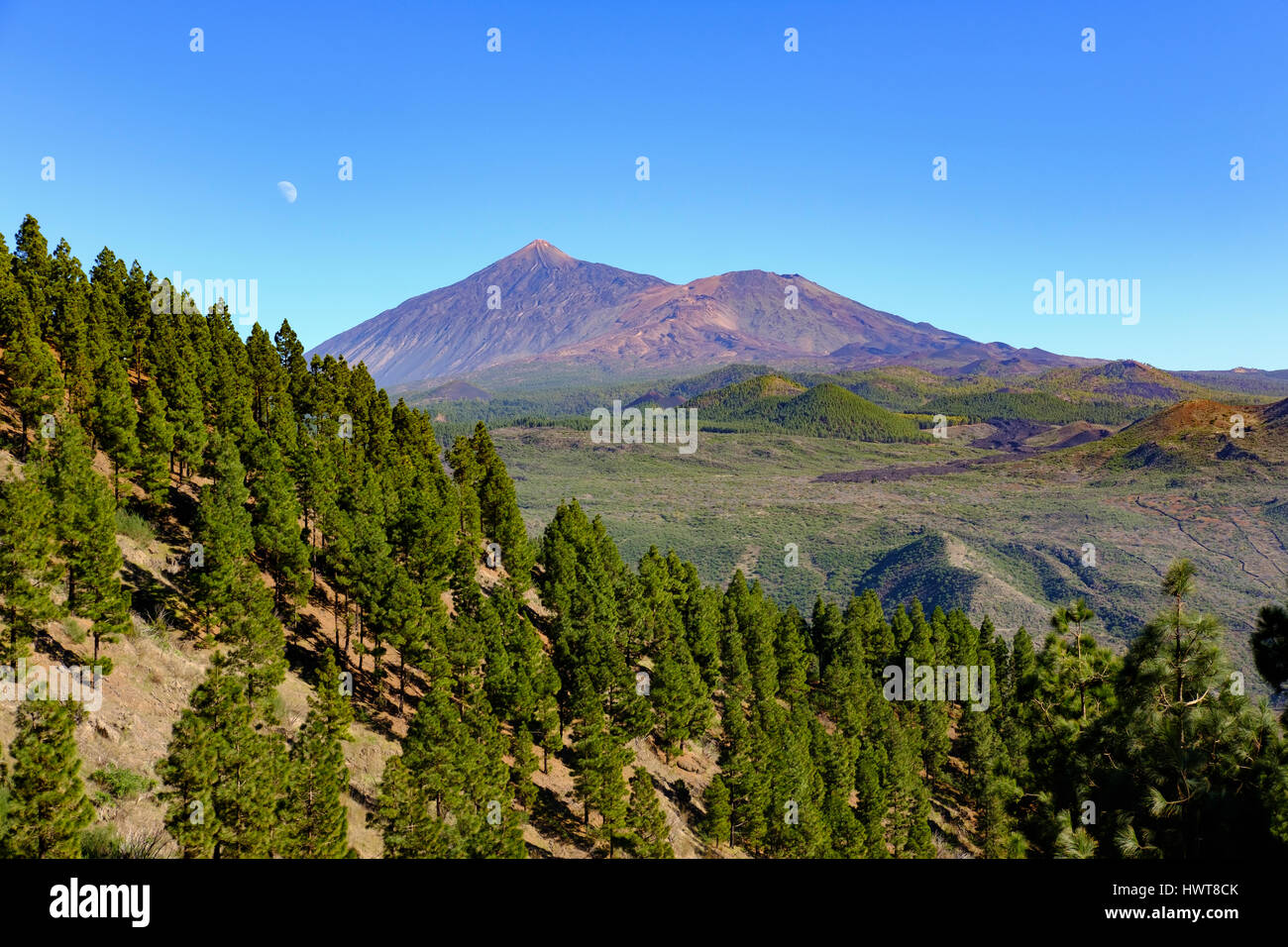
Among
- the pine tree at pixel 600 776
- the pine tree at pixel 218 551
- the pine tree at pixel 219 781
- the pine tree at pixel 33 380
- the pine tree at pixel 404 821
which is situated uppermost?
the pine tree at pixel 33 380

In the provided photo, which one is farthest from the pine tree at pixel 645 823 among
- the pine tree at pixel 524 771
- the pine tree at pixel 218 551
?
the pine tree at pixel 218 551

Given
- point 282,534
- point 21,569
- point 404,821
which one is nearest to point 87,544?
point 21,569

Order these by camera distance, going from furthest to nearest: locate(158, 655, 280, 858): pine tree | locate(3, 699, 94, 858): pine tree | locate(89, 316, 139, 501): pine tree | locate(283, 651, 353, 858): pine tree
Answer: locate(89, 316, 139, 501): pine tree → locate(283, 651, 353, 858): pine tree → locate(158, 655, 280, 858): pine tree → locate(3, 699, 94, 858): pine tree

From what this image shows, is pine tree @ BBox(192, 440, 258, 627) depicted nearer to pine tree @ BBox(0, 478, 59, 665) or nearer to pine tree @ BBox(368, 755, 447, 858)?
pine tree @ BBox(0, 478, 59, 665)

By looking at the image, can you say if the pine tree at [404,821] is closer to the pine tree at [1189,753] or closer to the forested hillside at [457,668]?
the forested hillside at [457,668]

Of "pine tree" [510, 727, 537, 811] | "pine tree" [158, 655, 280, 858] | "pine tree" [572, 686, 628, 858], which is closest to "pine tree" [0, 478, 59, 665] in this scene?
"pine tree" [158, 655, 280, 858]

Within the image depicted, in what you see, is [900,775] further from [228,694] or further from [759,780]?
[228,694]
